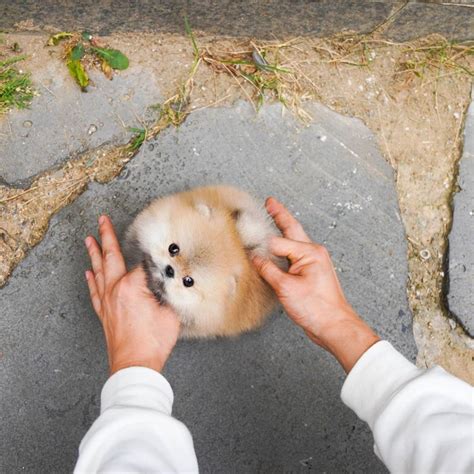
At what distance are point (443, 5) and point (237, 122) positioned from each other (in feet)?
3.23

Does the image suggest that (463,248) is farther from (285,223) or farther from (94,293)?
(94,293)

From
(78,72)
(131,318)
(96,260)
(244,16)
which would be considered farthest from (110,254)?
(244,16)

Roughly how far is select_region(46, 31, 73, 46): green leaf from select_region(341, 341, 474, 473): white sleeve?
5.87 feet

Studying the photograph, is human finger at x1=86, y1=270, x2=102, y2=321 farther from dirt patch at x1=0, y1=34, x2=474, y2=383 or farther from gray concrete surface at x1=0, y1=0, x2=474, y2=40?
gray concrete surface at x1=0, y1=0, x2=474, y2=40

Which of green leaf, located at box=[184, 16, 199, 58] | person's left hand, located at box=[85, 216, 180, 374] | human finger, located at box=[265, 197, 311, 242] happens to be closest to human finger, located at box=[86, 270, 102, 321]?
person's left hand, located at box=[85, 216, 180, 374]

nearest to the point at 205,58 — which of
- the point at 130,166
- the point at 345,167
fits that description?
the point at 130,166

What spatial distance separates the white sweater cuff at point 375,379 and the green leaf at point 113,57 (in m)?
1.56

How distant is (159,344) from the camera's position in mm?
1871

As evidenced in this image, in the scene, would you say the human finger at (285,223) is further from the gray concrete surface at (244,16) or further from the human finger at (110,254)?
the gray concrete surface at (244,16)

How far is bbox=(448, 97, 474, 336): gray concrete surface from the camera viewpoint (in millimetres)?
2312

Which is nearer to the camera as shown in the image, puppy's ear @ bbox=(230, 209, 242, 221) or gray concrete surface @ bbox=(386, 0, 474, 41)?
puppy's ear @ bbox=(230, 209, 242, 221)

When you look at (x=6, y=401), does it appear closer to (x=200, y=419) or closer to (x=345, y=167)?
(x=200, y=419)

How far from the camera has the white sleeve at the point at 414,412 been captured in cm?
133

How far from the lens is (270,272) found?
1.83m
